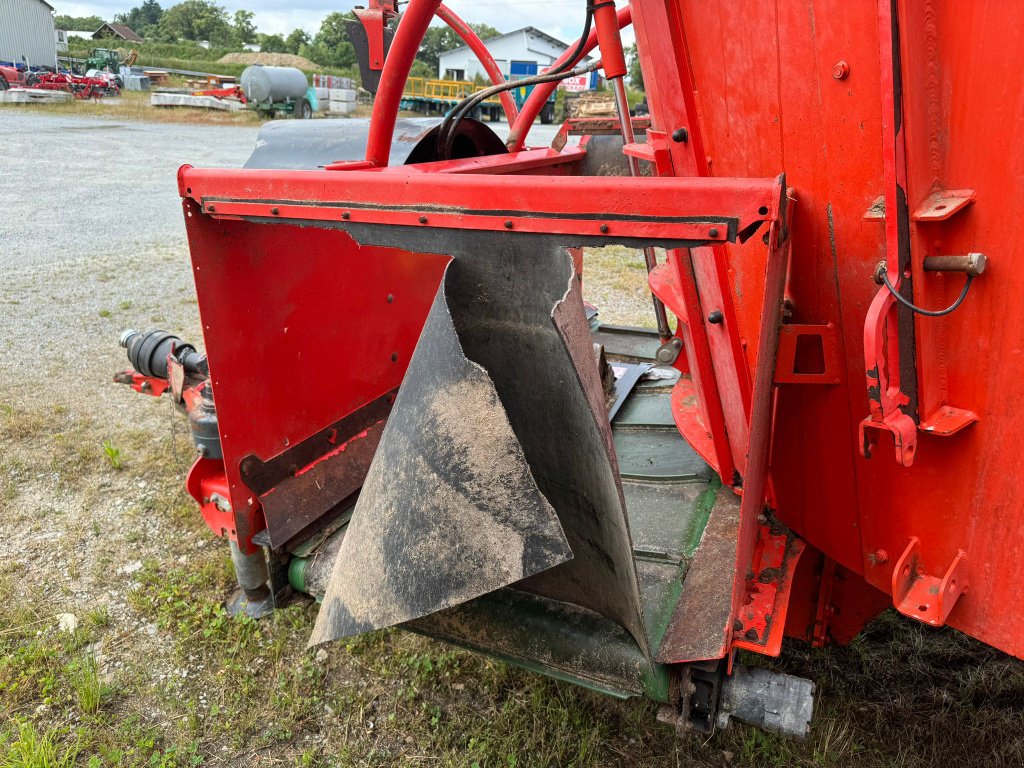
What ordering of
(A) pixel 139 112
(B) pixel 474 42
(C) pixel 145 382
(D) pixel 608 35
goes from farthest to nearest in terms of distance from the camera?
(A) pixel 139 112, (B) pixel 474 42, (C) pixel 145 382, (D) pixel 608 35

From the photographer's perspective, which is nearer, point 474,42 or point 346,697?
point 346,697

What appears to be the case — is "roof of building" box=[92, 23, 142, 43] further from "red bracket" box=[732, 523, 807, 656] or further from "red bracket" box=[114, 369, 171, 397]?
"red bracket" box=[732, 523, 807, 656]

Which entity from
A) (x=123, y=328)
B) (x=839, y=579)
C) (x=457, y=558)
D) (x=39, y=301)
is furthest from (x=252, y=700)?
(x=39, y=301)

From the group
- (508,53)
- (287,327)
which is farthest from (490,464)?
(508,53)

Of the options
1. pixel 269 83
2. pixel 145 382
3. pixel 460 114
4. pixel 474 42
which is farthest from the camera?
pixel 269 83

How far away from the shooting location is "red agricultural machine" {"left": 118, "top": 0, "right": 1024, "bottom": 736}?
1351 millimetres

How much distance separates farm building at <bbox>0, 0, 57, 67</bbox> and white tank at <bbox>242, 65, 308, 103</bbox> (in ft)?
65.7

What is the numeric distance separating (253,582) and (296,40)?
5756cm

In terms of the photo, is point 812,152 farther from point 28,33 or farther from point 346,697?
point 28,33

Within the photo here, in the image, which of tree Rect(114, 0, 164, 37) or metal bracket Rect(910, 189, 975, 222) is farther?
tree Rect(114, 0, 164, 37)

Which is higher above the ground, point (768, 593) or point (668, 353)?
point (668, 353)

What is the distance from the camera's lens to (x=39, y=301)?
19.4 ft

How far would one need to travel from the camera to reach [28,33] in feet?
122

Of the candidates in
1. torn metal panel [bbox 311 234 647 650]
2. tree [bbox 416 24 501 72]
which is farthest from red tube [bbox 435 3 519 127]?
tree [bbox 416 24 501 72]
